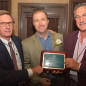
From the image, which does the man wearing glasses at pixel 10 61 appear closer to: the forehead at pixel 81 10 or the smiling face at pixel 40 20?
the smiling face at pixel 40 20

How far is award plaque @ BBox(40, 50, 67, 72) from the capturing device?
2035 mm

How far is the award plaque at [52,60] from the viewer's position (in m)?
2.04

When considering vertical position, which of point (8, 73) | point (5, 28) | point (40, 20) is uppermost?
point (40, 20)

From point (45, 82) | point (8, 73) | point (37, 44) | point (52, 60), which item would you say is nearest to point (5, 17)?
point (37, 44)

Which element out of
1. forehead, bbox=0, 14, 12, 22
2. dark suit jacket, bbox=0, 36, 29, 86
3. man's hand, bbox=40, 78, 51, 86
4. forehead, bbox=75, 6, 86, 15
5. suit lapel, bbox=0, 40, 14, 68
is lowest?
man's hand, bbox=40, 78, 51, 86

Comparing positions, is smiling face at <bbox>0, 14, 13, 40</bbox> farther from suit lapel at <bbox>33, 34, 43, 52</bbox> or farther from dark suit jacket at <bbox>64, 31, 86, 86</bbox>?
dark suit jacket at <bbox>64, 31, 86, 86</bbox>

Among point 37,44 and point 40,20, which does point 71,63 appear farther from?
point 40,20

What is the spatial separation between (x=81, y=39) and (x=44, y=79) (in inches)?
34.3

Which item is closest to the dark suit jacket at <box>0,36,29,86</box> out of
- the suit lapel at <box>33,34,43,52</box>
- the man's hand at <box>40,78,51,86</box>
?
the man's hand at <box>40,78,51,86</box>

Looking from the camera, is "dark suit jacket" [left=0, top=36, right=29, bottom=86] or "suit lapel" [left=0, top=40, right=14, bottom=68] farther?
"suit lapel" [left=0, top=40, right=14, bottom=68]

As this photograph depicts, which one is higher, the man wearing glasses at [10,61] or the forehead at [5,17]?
the forehead at [5,17]

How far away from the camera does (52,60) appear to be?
2045mm

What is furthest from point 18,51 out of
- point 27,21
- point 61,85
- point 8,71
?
point 27,21

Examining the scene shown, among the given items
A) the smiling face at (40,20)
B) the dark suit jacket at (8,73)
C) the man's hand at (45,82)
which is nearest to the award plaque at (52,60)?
A: the man's hand at (45,82)
